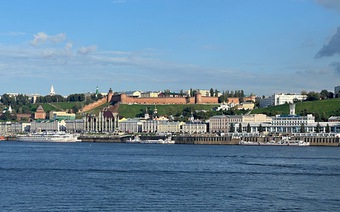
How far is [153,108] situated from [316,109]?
30.3 metres

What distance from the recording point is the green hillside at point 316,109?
283 feet

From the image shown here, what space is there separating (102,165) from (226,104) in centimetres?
7787

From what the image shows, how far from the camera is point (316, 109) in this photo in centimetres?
9006

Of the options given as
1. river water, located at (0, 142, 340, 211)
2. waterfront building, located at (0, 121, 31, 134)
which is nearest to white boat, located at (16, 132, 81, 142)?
waterfront building, located at (0, 121, 31, 134)

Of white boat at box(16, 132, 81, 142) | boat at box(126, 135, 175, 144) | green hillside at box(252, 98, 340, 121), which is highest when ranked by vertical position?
green hillside at box(252, 98, 340, 121)

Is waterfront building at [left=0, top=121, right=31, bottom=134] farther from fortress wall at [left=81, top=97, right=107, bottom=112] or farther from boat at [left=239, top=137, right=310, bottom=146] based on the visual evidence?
boat at [left=239, top=137, right=310, bottom=146]

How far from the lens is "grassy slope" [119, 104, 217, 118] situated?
111 m

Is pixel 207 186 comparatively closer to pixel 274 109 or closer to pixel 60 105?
pixel 274 109

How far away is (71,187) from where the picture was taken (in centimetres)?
2508

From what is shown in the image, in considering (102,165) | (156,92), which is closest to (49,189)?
(102,165)

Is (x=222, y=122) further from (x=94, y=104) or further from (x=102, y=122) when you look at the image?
(x=94, y=104)

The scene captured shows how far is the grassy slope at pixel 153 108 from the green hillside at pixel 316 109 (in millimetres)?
16561

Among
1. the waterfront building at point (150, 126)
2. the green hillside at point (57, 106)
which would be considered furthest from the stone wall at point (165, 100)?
the waterfront building at point (150, 126)

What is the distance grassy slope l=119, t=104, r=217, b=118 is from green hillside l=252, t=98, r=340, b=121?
652 inches
